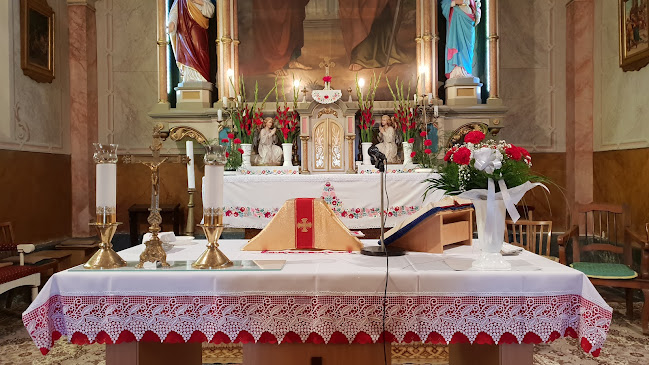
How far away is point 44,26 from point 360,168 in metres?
4.93

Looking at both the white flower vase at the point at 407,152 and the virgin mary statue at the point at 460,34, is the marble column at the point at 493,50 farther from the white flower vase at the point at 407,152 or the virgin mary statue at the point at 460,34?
the white flower vase at the point at 407,152

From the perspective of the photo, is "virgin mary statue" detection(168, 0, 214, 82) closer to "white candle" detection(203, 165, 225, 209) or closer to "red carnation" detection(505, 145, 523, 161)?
"white candle" detection(203, 165, 225, 209)

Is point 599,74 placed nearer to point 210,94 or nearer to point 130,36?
point 210,94

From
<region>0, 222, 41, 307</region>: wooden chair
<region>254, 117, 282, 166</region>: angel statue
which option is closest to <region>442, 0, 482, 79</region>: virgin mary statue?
<region>254, 117, 282, 166</region>: angel statue

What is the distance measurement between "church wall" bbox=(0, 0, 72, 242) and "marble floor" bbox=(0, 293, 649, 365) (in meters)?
3.07

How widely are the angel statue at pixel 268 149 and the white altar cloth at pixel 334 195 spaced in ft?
3.52

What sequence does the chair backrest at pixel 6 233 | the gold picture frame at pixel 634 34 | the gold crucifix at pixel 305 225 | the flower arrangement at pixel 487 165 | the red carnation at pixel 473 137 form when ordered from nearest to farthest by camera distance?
→ the flower arrangement at pixel 487 165 → the red carnation at pixel 473 137 → the gold crucifix at pixel 305 225 → the chair backrest at pixel 6 233 → the gold picture frame at pixel 634 34

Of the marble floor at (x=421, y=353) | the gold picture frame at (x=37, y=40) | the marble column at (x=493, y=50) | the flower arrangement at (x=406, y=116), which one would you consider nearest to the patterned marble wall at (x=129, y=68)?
the gold picture frame at (x=37, y=40)

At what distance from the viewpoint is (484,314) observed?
2.01 metres

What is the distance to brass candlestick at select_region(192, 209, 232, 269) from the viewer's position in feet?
7.00

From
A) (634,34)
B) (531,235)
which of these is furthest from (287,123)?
(634,34)

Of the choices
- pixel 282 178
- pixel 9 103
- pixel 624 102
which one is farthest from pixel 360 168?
pixel 9 103

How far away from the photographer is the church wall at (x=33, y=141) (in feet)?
20.6

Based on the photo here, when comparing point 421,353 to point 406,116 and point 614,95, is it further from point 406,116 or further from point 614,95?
point 614,95
